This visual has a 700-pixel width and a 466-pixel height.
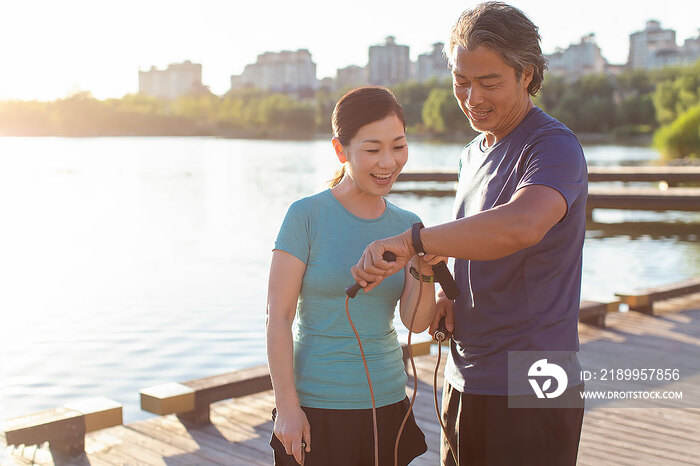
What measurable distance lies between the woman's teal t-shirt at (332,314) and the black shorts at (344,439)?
0.9 inches

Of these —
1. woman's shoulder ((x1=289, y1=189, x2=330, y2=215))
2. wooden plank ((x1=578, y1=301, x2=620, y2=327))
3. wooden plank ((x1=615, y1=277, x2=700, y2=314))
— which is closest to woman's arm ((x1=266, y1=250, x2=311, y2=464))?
woman's shoulder ((x1=289, y1=189, x2=330, y2=215))

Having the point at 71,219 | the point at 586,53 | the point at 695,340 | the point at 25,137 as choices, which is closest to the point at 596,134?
the point at 71,219

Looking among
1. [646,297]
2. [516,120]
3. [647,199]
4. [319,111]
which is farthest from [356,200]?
[319,111]

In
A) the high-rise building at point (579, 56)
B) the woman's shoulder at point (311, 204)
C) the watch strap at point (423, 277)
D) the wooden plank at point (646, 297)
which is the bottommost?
the wooden plank at point (646, 297)

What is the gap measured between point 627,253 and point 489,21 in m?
13.5

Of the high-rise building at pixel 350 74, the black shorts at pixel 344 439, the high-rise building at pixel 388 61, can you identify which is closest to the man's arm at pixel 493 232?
the black shorts at pixel 344 439

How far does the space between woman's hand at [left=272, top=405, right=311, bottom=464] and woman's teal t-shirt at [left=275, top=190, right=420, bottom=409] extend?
0.23ft

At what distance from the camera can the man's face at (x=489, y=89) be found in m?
1.95

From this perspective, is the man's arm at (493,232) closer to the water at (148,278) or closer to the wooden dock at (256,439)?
the water at (148,278)

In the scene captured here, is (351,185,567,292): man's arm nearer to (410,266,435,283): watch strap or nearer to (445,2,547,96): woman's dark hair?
(410,266,435,283): watch strap

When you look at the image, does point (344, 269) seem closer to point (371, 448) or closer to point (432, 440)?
point (371, 448)

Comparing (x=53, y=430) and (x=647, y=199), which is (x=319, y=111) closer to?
(x=647, y=199)

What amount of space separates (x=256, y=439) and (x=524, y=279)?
2.55 meters

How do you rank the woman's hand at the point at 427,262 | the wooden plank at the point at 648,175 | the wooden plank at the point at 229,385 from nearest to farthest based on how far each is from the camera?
the woman's hand at the point at 427,262 → the wooden plank at the point at 229,385 → the wooden plank at the point at 648,175
